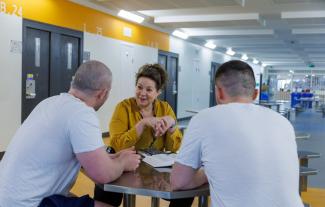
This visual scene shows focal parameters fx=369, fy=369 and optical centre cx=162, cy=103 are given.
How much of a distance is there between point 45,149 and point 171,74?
9551 millimetres

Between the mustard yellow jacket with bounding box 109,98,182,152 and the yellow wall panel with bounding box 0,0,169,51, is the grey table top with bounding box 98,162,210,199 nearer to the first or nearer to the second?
the mustard yellow jacket with bounding box 109,98,182,152

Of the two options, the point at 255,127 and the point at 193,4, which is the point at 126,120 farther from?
the point at 193,4

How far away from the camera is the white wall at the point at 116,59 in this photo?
7.31m

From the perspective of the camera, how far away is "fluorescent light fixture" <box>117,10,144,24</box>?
7.91 meters

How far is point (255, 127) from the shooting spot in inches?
51.7

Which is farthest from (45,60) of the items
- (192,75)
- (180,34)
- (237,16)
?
(192,75)

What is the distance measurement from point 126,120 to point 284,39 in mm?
10558

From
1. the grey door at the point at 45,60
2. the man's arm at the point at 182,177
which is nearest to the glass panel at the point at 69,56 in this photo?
the grey door at the point at 45,60

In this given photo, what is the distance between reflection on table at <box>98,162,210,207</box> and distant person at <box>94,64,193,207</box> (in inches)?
21.6

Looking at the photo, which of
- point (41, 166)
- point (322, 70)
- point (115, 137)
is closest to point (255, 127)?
point (41, 166)

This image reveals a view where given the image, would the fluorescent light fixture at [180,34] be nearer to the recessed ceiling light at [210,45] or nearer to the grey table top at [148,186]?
the recessed ceiling light at [210,45]

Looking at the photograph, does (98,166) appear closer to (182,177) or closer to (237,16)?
(182,177)

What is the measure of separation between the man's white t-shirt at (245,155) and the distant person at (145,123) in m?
0.89

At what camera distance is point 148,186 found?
1.47 meters
